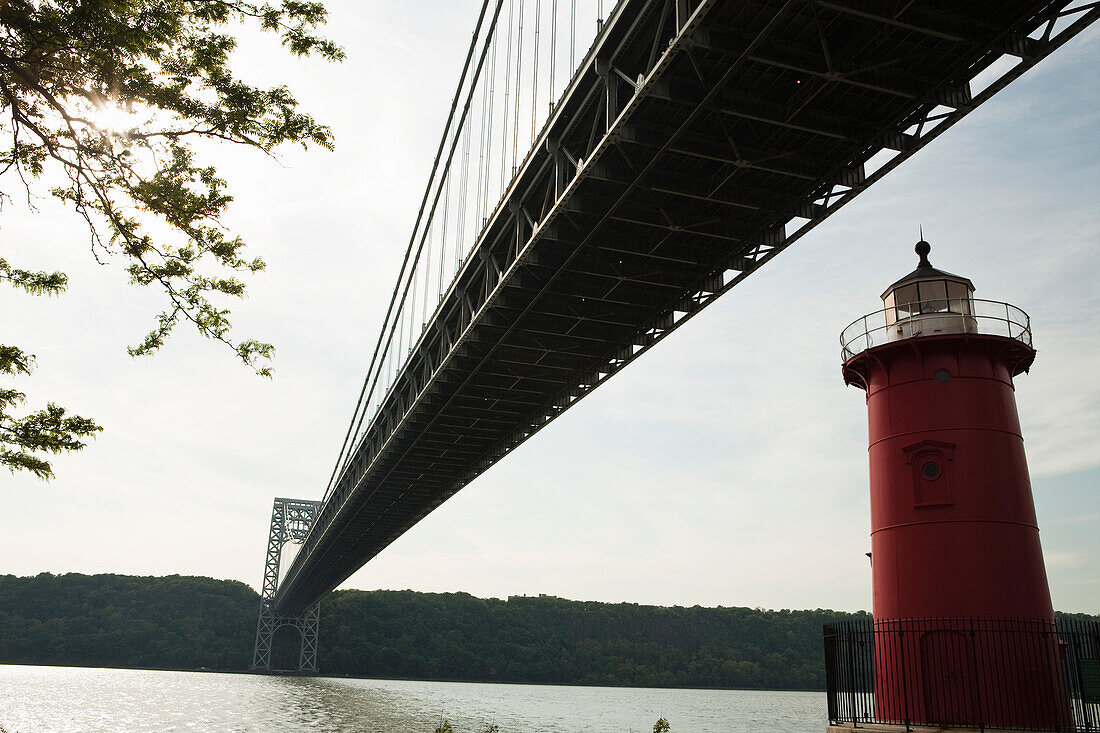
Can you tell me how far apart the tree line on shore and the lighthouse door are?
322ft

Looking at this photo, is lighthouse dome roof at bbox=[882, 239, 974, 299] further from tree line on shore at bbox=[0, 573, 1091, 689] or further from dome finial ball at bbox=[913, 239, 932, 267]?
tree line on shore at bbox=[0, 573, 1091, 689]

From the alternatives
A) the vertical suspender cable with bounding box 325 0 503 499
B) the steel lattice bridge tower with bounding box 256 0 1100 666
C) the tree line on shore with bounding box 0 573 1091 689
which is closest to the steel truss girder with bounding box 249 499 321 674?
the tree line on shore with bounding box 0 573 1091 689

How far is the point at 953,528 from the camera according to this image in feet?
44.4

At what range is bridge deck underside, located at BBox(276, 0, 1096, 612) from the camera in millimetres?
11961

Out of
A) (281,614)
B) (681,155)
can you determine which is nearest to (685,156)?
(681,155)

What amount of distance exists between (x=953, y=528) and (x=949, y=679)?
2.18 meters

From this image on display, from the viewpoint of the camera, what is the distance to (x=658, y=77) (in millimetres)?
12625

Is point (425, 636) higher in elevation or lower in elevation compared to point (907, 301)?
lower

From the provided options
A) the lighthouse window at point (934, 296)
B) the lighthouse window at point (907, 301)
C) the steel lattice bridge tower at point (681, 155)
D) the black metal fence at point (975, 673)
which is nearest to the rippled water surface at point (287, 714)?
the steel lattice bridge tower at point (681, 155)

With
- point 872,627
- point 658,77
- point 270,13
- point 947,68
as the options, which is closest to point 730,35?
point 658,77

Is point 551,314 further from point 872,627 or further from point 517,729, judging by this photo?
point 517,729

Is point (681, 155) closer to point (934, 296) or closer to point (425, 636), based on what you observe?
point (934, 296)

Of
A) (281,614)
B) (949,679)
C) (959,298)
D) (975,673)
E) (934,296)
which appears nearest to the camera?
(975,673)

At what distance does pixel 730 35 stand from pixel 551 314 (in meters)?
11.0
